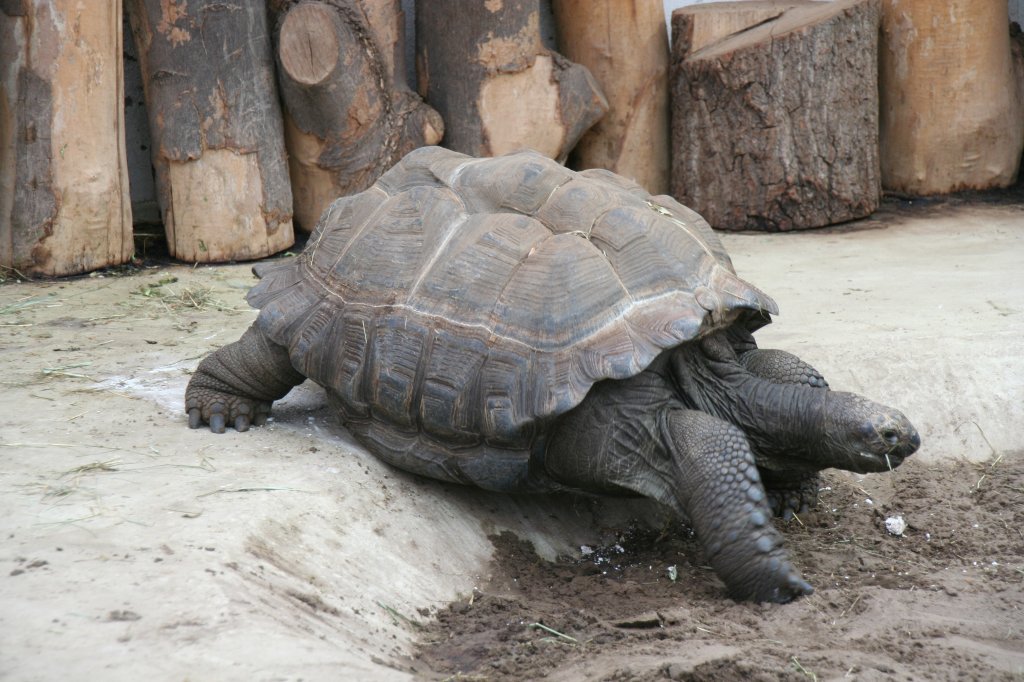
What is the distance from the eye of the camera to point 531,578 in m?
3.73

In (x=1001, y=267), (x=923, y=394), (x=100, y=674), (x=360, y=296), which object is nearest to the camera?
(x=100, y=674)

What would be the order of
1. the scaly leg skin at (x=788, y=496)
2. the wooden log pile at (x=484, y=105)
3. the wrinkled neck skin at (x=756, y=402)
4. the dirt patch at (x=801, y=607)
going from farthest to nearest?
the wooden log pile at (x=484, y=105)
the scaly leg skin at (x=788, y=496)
the wrinkled neck skin at (x=756, y=402)
the dirt patch at (x=801, y=607)

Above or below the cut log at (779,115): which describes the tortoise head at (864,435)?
below

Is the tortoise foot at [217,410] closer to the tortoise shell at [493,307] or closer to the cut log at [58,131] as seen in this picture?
the tortoise shell at [493,307]

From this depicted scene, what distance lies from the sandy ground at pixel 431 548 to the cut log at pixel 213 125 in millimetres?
1286

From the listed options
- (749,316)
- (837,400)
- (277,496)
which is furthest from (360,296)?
(837,400)

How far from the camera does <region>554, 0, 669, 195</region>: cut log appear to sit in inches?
307

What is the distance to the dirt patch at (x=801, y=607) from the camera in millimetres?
2916

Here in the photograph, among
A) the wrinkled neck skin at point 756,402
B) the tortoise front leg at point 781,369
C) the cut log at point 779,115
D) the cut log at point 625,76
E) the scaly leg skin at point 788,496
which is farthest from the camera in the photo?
the cut log at point 625,76

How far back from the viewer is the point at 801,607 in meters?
3.32

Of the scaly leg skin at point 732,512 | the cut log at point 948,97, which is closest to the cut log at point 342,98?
the cut log at point 948,97

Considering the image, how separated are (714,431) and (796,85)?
Answer: 463 centimetres

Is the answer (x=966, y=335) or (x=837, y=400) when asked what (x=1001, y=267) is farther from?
(x=837, y=400)

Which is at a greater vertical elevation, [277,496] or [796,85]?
[796,85]
